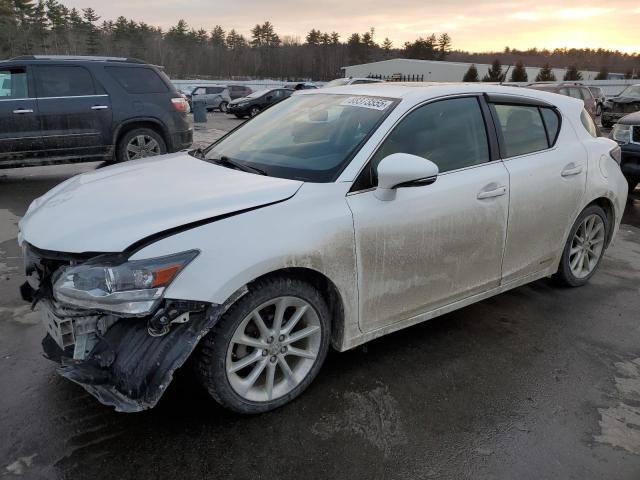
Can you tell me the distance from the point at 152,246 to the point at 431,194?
→ 64.5 inches

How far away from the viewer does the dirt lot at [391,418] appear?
90.4 inches

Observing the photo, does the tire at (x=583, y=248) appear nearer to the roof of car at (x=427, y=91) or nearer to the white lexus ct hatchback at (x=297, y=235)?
the white lexus ct hatchback at (x=297, y=235)

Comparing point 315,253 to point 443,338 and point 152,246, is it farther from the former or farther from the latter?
point 443,338

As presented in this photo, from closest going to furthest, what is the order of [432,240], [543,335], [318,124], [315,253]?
[315,253]
[432,240]
[318,124]
[543,335]

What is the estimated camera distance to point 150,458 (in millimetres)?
2309

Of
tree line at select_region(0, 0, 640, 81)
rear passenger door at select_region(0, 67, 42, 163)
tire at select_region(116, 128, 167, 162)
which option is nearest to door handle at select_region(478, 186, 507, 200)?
tire at select_region(116, 128, 167, 162)

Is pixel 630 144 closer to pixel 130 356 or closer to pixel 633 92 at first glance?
pixel 130 356

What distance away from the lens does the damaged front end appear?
2.19 meters

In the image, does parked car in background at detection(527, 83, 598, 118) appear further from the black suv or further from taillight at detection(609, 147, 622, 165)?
taillight at detection(609, 147, 622, 165)

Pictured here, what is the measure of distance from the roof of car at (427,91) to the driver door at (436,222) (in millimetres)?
80

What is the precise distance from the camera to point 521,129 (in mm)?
3717

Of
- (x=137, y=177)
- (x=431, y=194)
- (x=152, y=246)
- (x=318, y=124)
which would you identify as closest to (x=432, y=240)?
(x=431, y=194)

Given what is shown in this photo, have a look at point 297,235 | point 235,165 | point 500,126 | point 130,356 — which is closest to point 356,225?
point 297,235

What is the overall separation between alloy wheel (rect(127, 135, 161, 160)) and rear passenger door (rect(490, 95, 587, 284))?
623 cm
